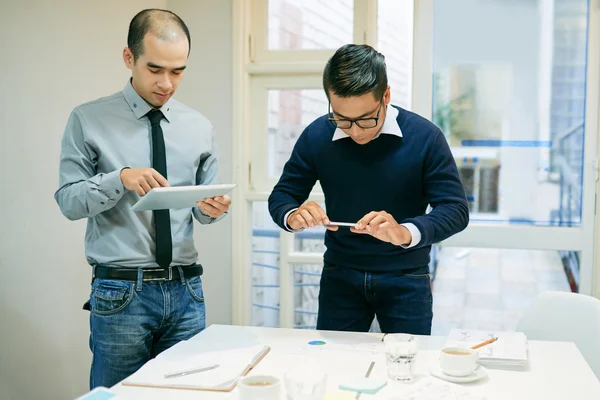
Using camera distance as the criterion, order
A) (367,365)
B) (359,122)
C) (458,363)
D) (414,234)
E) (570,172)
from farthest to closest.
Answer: (570,172)
(359,122)
(414,234)
(367,365)
(458,363)

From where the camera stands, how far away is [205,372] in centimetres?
176

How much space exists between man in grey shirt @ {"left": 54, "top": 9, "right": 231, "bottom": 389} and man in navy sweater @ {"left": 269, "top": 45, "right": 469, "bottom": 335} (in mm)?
384

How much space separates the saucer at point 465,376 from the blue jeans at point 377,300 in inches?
18.0

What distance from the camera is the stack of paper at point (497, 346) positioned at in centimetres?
182

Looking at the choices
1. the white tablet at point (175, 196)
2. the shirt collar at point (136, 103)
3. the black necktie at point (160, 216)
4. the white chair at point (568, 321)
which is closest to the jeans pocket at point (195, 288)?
the black necktie at point (160, 216)

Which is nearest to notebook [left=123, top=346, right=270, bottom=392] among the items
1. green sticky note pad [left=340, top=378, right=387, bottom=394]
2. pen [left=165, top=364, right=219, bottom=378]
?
pen [left=165, top=364, right=219, bottom=378]

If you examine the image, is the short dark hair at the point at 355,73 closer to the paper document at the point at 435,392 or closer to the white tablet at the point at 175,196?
the white tablet at the point at 175,196

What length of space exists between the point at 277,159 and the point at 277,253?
1.83 ft

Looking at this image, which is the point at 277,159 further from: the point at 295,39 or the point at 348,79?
the point at 348,79

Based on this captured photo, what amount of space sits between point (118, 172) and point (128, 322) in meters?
0.48

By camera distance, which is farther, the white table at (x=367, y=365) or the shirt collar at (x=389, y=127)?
the shirt collar at (x=389, y=127)

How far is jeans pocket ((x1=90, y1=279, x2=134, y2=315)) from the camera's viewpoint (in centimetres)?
211

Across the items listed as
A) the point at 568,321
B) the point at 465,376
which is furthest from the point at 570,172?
the point at 465,376

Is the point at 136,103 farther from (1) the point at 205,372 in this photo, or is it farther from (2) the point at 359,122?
(1) the point at 205,372
